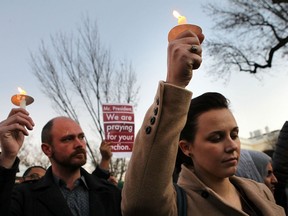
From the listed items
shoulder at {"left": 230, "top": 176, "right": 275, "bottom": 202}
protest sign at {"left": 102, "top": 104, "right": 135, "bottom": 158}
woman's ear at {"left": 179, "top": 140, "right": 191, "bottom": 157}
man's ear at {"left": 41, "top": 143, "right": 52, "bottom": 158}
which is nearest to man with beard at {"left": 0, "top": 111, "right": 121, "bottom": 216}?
man's ear at {"left": 41, "top": 143, "right": 52, "bottom": 158}

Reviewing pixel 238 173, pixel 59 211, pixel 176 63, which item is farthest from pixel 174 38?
pixel 59 211

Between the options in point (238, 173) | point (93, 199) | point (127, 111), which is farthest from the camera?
point (127, 111)

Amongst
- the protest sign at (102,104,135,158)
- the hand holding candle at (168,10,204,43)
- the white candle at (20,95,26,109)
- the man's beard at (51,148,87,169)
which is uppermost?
the hand holding candle at (168,10,204,43)

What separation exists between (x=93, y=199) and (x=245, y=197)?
1178 millimetres

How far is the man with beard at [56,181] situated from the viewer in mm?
1679

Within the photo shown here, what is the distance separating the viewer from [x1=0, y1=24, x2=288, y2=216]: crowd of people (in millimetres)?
1103

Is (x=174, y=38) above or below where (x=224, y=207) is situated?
above

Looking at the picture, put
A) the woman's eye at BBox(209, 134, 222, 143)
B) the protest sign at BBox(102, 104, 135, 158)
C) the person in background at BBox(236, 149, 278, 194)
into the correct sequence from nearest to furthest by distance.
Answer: the woman's eye at BBox(209, 134, 222, 143)
the person in background at BBox(236, 149, 278, 194)
the protest sign at BBox(102, 104, 135, 158)

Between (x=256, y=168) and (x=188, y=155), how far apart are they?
1077mm

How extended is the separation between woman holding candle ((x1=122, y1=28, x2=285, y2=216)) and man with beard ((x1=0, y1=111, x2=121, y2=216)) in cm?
72

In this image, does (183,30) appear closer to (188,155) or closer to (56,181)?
(188,155)

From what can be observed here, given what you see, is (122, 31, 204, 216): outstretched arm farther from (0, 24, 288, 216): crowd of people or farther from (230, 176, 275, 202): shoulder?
(230, 176, 275, 202): shoulder

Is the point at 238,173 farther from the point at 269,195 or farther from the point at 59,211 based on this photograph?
the point at 59,211

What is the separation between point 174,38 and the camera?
1150mm
